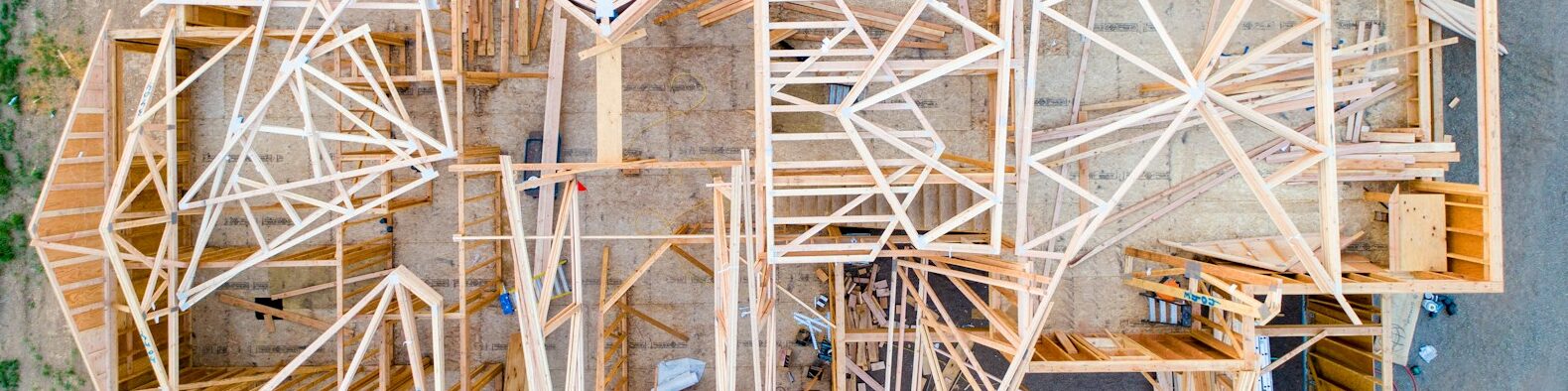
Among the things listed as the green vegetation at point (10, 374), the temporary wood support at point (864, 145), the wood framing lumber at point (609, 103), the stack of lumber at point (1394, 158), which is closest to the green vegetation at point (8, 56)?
the green vegetation at point (10, 374)

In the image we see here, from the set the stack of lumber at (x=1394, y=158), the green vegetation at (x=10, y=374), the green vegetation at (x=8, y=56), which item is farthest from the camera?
the green vegetation at (x=10, y=374)

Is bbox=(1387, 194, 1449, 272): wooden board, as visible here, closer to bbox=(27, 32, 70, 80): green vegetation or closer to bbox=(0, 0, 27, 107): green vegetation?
bbox=(27, 32, 70, 80): green vegetation

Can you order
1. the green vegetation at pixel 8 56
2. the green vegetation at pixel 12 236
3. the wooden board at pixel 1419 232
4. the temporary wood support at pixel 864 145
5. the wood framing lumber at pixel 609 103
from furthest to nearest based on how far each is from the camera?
the green vegetation at pixel 12 236
the green vegetation at pixel 8 56
the wooden board at pixel 1419 232
the wood framing lumber at pixel 609 103
the temporary wood support at pixel 864 145

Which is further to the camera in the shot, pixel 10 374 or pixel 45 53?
pixel 10 374

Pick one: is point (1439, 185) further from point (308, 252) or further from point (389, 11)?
point (308, 252)

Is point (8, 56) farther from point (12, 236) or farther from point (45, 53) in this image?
point (12, 236)

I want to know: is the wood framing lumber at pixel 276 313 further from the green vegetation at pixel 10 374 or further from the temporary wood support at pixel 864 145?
the temporary wood support at pixel 864 145

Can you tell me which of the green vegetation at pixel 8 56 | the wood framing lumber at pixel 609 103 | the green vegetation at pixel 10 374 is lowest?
the green vegetation at pixel 10 374

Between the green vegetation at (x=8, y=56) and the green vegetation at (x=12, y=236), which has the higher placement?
the green vegetation at (x=8, y=56)

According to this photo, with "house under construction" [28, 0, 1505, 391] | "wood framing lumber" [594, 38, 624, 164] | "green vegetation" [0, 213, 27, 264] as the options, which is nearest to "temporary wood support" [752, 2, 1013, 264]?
"house under construction" [28, 0, 1505, 391]

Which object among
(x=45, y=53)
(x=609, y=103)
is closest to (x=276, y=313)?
(x=45, y=53)

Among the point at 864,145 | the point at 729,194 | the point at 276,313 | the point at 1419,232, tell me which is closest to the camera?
the point at 864,145

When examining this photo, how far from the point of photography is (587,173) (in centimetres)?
1084

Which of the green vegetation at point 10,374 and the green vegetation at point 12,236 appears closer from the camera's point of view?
the green vegetation at point 12,236
